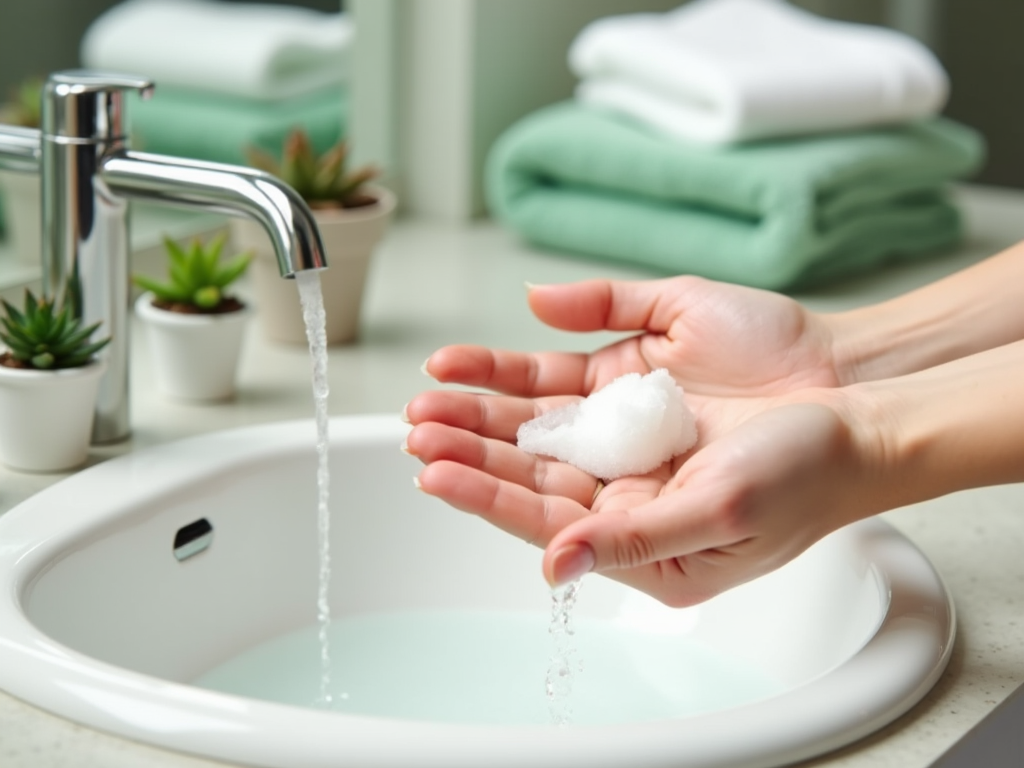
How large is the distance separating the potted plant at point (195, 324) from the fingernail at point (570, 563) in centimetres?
54

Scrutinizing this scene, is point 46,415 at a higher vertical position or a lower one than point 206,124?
lower

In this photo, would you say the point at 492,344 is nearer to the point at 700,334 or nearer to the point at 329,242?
the point at 329,242

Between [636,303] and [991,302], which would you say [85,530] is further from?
[991,302]

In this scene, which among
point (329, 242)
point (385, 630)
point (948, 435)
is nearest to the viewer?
point (948, 435)

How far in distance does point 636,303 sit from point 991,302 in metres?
0.25

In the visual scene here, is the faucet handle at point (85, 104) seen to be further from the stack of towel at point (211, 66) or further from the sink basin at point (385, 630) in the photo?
the stack of towel at point (211, 66)

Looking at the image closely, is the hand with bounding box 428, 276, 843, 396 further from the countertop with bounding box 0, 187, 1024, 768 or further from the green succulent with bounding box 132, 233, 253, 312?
the green succulent with bounding box 132, 233, 253, 312

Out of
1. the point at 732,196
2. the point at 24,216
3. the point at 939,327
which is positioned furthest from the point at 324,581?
the point at 732,196

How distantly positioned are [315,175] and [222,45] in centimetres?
37

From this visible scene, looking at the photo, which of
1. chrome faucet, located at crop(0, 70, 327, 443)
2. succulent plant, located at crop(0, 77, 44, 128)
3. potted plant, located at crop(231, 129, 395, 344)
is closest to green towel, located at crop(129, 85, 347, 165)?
succulent plant, located at crop(0, 77, 44, 128)

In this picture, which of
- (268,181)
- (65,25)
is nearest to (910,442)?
(268,181)

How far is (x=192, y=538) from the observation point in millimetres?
942

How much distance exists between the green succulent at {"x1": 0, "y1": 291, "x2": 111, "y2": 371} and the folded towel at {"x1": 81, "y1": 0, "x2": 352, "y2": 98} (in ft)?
2.11

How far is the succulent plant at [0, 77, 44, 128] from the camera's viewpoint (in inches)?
53.2
